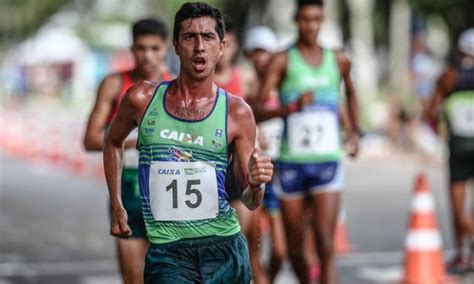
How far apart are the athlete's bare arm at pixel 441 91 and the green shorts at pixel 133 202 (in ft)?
14.6

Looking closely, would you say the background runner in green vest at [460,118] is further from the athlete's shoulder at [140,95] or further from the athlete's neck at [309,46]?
the athlete's shoulder at [140,95]

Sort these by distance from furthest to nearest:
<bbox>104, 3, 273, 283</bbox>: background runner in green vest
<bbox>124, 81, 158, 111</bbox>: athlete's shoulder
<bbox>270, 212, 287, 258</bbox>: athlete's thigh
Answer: <bbox>270, 212, 287, 258</bbox>: athlete's thigh, <bbox>124, 81, 158, 111</bbox>: athlete's shoulder, <bbox>104, 3, 273, 283</bbox>: background runner in green vest

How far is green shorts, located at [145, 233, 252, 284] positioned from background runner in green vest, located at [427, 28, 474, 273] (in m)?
6.12

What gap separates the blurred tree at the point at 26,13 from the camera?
98500mm

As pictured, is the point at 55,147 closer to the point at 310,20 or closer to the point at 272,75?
the point at 272,75

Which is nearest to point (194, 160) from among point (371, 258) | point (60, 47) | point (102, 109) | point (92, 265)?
point (102, 109)

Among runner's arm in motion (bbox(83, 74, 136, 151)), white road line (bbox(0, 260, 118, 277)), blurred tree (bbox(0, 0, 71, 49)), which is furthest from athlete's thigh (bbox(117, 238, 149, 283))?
blurred tree (bbox(0, 0, 71, 49))

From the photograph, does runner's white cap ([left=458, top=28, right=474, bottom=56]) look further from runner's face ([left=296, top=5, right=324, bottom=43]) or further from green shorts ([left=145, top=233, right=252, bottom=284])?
green shorts ([left=145, top=233, right=252, bottom=284])

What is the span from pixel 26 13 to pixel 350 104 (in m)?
92.4

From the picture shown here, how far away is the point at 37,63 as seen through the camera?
7856 centimetres

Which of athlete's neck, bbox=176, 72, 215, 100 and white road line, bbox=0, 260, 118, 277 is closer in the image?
athlete's neck, bbox=176, 72, 215, 100

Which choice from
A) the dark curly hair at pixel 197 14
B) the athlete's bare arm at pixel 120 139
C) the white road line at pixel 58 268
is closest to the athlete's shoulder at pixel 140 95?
the athlete's bare arm at pixel 120 139

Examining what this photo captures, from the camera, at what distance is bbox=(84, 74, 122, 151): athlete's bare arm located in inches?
313

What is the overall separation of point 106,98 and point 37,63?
71511 millimetres
